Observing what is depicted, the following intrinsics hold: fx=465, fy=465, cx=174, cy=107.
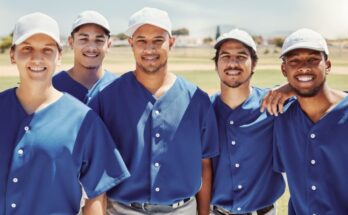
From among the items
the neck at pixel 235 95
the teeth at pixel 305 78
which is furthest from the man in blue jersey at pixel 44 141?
the teeth at pixel 305 78

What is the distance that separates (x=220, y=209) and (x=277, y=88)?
43.7 inches

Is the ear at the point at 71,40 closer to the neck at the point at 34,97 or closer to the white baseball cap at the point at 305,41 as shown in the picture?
the neck at the point at 34,97

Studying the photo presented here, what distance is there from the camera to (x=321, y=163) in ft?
10.7

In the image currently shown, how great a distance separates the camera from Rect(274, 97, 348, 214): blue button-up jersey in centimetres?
323

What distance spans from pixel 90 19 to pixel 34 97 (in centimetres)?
190

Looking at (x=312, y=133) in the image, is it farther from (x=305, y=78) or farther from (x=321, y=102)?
(x=305, y=78)

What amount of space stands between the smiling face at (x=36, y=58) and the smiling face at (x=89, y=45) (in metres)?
1.81

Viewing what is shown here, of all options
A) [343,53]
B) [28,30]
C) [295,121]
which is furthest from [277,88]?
[343,53]

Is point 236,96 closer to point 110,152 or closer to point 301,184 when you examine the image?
point 301,184

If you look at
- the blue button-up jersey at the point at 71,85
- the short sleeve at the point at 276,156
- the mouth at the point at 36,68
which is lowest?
the short sleeve at the point at 276,156

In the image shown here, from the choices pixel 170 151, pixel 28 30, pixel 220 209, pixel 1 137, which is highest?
pixel 28 30

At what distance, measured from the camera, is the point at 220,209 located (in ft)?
12.7

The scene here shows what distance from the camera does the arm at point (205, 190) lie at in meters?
3.85

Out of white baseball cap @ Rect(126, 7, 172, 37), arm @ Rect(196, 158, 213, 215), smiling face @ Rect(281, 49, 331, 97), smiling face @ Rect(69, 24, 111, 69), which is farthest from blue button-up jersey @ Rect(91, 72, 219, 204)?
smiling face @ Rect(69, 24, 111, 69)
